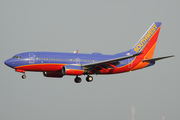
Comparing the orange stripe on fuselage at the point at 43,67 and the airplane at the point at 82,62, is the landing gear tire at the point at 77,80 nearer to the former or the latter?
the airplane at the point at 82,62

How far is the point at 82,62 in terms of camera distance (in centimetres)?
6712

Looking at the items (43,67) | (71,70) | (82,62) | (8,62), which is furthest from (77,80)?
(8,62)

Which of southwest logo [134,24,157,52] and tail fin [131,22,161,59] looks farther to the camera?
southwest logo [134,24,157,52]

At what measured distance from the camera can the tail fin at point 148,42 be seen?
74.2 m

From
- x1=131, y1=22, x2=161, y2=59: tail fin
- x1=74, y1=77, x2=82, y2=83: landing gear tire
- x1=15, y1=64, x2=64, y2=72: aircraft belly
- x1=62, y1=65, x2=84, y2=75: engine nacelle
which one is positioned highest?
x1=131, y1=22, x2=161, y2=59: tail fin

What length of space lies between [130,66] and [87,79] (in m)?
9.22

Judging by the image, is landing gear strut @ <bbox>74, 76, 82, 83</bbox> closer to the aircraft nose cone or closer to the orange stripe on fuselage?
the orange stripe on fuselage

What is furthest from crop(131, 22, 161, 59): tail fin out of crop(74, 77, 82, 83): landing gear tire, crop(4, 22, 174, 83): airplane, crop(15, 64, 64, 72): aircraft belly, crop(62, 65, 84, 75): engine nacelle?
crop(15, 64, 64, 72): aircraft belly

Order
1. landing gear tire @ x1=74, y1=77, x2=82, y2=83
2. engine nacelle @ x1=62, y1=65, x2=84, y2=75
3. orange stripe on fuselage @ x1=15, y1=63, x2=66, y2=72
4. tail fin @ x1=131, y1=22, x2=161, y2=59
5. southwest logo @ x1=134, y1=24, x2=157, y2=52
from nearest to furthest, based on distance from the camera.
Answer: orange stripe on fuselage @ x1=15, y1=63, x2=66, y2=72 → engine nacelle @ x1=62, y1=65, x2=84, y2=75 → landing gear tire @ x1=74, y1=77, x2=82, y2=83 → tail fin @ x1=131, y1=22, x2=161, y2=59 → southwest logo @ x1=134, y1=24, x2=157, y2=52

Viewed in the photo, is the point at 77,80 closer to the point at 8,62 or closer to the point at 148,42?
the point at 8,62

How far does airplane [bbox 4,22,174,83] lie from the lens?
63625mm

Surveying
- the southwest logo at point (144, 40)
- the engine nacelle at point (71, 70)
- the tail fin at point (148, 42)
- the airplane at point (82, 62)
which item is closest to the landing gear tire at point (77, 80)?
the airplane at point (82, 62)

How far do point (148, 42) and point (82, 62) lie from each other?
52.9 feet

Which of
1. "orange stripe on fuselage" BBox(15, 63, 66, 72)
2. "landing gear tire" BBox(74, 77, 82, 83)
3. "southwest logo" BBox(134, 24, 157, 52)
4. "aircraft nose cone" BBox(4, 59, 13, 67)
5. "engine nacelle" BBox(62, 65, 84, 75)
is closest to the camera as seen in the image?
"aircraft nose cone" BBox(4, 59, 13, 67)
